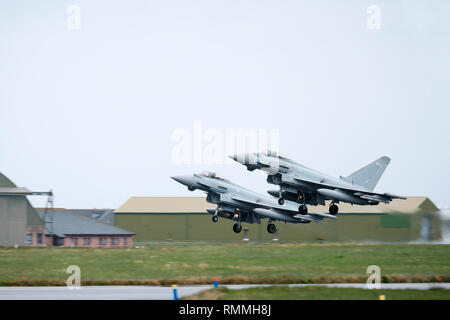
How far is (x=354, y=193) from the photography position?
50.7 m

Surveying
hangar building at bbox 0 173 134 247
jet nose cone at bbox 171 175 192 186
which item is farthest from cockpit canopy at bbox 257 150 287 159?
hangar building at bbox 0 173 134 247

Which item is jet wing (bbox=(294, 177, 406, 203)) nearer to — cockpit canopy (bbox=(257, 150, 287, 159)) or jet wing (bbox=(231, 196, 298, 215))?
cockpit canopy (bbox=(257, 150, 287, 159))

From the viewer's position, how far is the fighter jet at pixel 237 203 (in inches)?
2512

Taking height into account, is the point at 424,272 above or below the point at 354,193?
below

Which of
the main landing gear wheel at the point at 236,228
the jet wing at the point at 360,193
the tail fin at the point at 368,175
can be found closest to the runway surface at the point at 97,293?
the jet wing at the point at 360,193

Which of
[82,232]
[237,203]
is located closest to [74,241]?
[82,232]

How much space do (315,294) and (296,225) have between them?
5297 cm

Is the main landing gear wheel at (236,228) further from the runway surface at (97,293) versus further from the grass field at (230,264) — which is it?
the runway surface at (97,293)

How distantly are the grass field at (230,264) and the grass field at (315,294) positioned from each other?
305 inches

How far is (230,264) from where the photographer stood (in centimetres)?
4462

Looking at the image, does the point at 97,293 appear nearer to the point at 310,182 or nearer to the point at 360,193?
the point at 310,182

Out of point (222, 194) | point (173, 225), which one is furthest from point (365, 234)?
point (173, 225)
